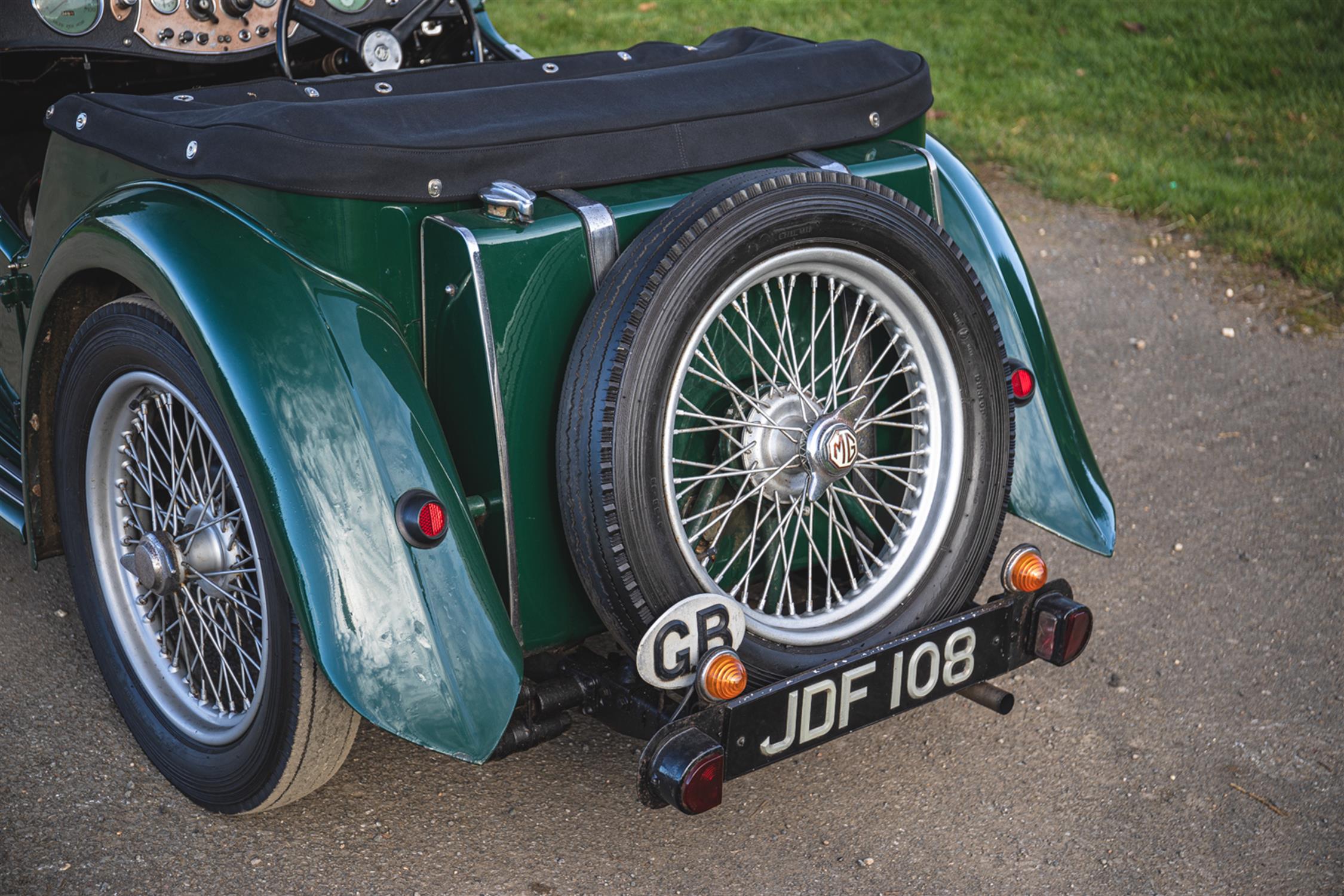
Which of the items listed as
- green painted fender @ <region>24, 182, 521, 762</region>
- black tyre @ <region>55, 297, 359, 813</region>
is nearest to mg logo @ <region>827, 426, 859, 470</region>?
green painted fender @ <region>24, 182, 521, 762</region>

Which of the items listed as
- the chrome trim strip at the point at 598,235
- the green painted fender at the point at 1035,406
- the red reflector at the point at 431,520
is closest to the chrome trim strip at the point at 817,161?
the green painted fender at the point at 1035,406

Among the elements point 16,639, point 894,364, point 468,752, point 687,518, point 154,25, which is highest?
point 154,25

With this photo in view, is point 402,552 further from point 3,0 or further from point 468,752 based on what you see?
point 3,0

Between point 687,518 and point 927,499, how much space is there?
0.50m

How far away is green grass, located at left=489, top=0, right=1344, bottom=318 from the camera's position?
568cm

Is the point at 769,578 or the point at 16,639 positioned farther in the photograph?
the point at 16,639

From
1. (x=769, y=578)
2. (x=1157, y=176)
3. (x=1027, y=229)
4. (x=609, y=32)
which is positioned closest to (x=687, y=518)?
(x=769, y=578)

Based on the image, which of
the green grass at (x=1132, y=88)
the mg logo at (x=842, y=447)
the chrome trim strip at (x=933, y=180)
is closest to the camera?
the mg logo at (x=842, y=447)

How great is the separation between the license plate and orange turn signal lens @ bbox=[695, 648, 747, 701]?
3 centimetres

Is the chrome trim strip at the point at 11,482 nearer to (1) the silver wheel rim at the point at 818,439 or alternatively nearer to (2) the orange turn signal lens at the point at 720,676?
(1) the silver wheel rim at the point at 818,439

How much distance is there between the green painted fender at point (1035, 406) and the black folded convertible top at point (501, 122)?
288 mm

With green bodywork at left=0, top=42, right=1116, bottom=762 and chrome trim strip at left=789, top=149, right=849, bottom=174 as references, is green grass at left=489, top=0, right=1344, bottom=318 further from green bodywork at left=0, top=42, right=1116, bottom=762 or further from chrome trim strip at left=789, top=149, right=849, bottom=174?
green bodywork at left=0, top=42, right=1116, bottom=762

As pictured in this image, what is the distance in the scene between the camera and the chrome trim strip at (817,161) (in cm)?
253

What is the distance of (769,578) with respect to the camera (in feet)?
8.22
